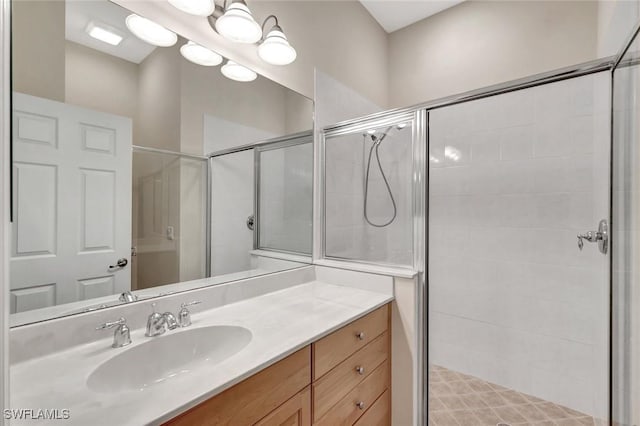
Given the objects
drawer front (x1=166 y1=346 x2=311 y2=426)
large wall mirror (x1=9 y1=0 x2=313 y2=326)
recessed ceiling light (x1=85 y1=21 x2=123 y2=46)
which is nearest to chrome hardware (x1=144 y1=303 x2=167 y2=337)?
large wall mirror (x1=9 y1=0 x2=313 y2=326)

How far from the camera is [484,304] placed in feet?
7.20

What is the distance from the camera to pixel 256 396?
856mm

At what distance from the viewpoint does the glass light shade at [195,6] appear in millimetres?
1202

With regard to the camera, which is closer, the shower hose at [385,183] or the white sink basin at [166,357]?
the white sink basin at [166,357]

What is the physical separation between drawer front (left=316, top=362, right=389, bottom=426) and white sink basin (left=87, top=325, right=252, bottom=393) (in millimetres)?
431

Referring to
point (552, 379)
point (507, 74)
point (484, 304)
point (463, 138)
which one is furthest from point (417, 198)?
point (552, 379)

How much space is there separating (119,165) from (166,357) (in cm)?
68

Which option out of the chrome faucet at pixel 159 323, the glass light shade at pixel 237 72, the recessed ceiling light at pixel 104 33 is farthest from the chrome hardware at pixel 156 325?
the glass light shade at pixel 237 72

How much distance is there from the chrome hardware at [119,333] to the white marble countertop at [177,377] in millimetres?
24

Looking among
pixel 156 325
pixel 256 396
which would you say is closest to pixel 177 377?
pixel 256 396

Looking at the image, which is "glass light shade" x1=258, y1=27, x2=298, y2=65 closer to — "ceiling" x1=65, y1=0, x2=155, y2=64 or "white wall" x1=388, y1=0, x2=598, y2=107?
"ceiling" x1=65, y1=0, x2=155, y2=64

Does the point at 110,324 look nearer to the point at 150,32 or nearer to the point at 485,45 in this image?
the point at 150,32

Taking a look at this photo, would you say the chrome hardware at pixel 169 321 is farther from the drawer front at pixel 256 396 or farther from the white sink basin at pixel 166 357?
the drawer front at pixel 256 396

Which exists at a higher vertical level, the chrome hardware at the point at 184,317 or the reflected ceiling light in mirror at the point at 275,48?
the reflected ceiling light in mirror at the point at 275,48
